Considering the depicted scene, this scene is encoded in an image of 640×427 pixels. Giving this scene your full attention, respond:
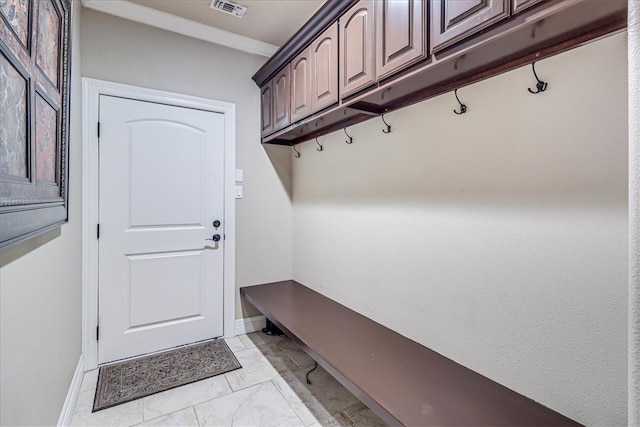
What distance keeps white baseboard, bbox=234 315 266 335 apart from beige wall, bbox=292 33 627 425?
126 centimetres

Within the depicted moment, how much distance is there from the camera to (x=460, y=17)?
1164 mm

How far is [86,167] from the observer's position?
221cm

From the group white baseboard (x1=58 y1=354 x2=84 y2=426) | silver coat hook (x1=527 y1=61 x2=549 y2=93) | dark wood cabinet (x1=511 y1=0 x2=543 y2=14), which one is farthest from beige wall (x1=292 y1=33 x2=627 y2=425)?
white baseboard (x1=58 y1=354 x2=84 y2=426)

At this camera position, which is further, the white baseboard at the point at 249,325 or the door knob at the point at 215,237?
the white baseboard at the point at 249,325

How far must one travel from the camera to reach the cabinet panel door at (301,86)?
6.92 feet

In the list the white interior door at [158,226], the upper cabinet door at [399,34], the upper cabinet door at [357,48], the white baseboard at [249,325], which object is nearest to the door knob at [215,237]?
the white interior door at [158,226]

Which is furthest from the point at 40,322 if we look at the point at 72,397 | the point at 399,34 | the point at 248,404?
the point at 399,34

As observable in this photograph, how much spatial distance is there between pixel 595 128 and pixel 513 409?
108 cm

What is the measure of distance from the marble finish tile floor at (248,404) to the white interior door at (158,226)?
0.50 meters

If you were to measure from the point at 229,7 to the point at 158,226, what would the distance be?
1.73 meters

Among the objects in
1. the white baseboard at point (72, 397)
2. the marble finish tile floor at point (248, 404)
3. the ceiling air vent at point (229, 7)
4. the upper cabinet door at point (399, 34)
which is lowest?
the marble finish tile floor at point (248, 404)

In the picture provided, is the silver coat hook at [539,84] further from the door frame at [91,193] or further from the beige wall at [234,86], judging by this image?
the door frame at [91,193]

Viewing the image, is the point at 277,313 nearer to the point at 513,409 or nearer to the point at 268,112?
the point at 513,409

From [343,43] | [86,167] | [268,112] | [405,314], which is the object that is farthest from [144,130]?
[405,314]
